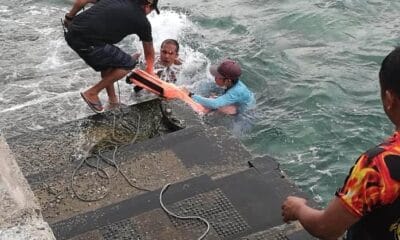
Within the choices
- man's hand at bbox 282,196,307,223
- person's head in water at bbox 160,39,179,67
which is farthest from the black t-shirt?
man's hand at bbox 282,196,307,223

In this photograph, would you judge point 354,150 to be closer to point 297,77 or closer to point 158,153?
point 297,77

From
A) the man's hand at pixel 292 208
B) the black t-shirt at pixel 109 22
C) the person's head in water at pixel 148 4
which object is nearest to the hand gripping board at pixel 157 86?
the black t-shirt at pixel 109 22

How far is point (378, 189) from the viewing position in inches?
97.3

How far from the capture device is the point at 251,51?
1046 cm

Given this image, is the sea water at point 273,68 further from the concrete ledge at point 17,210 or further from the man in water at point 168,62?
the concrete ledge at point 17,210

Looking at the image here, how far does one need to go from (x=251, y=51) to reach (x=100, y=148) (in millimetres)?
4974

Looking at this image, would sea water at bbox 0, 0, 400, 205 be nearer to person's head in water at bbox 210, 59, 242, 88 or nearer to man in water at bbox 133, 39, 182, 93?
man in water at bbox 133, 39, 182, 93

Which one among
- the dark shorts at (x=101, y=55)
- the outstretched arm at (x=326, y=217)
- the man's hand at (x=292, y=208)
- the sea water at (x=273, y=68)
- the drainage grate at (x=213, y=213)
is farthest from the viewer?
the sea water at (x=273, y=68)

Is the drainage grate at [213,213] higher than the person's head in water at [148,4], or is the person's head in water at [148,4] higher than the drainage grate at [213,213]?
the person's head in water at [148,4]

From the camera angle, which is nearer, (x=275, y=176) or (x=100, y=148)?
(x=275, y=176)

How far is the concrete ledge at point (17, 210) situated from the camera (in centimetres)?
272

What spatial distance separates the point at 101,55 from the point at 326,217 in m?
4.82

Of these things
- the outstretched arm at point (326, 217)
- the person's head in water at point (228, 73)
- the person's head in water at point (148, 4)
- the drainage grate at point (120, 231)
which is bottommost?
the person's head in water at point (228, 73)

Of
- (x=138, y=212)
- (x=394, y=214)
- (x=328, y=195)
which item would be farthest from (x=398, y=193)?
(x=328, y=195)
